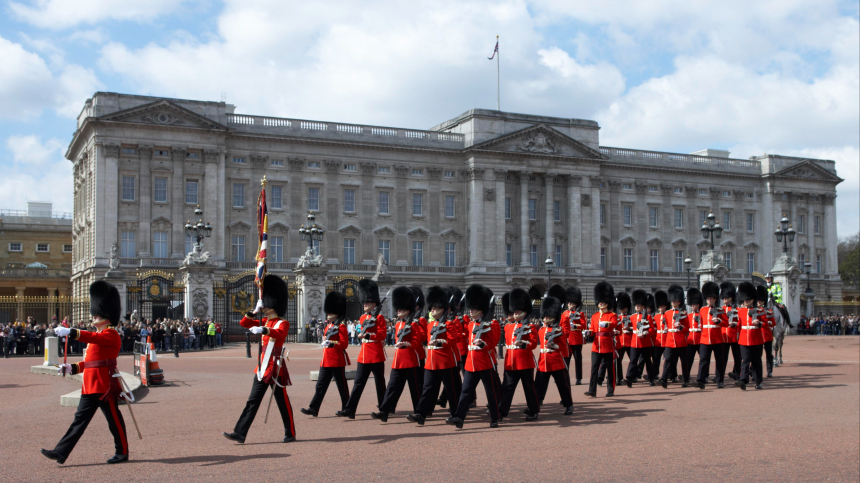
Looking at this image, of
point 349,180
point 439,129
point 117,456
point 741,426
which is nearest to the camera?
point 117,456

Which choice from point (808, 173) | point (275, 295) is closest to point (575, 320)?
point (275, 295)

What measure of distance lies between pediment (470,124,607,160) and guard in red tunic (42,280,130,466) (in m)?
48.8

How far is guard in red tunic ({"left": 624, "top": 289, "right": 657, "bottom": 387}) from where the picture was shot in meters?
16.4

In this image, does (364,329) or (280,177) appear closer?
(364,329)

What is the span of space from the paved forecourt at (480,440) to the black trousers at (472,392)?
0.26m

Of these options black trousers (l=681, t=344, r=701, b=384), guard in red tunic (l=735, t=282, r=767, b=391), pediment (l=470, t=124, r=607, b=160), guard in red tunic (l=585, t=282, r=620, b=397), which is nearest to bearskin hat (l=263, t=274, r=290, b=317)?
guard in red tunic (l=585, t=282, r=620, b=397)

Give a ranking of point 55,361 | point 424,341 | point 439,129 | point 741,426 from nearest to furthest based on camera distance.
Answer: point 741,426 < point 424,341 < point 55,361 < point 439,129

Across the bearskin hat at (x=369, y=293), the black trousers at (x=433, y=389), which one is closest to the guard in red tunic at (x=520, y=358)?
the black trousers at (x=433, y=389)

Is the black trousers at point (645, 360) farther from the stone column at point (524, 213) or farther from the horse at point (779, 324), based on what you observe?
the stone column at point (524, 213)

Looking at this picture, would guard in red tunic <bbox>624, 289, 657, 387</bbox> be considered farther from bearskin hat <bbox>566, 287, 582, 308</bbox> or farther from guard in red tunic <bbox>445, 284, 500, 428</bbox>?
guard in red tunic <bbox>445, 284, 500, 428</bbox>

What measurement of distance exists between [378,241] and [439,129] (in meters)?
11.1

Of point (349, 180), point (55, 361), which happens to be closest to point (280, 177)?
point (349, 180)

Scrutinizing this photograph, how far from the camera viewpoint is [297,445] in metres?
9.94

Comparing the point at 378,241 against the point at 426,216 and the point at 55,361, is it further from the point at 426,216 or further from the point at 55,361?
the point at 55,361
